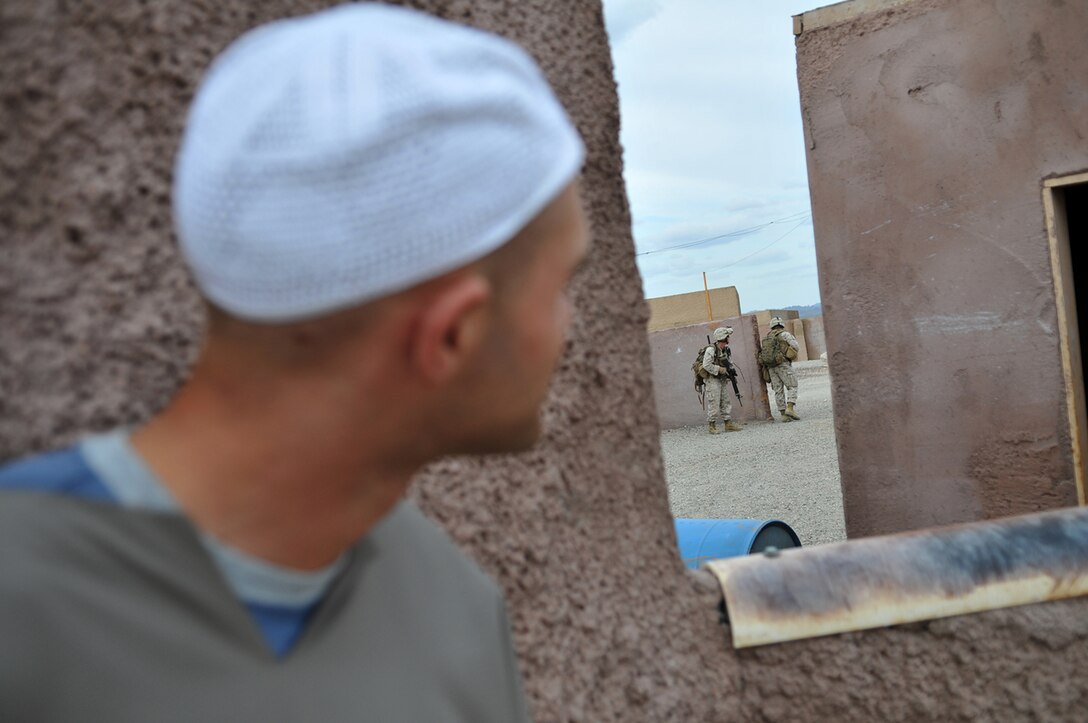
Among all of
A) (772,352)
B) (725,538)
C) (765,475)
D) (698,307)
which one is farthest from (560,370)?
(698,307)

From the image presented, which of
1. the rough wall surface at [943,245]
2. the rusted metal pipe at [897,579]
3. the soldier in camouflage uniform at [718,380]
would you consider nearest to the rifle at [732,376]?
the soldier in camouflage uniform at [718,380]

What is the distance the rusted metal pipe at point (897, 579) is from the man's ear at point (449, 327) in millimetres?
1276

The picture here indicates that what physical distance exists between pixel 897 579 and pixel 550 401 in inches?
32.9

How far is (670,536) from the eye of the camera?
6.10 ft

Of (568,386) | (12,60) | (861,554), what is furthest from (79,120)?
(861,554)

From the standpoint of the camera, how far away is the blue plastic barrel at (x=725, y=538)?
3.95 meters

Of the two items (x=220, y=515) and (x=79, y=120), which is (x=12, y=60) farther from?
(x=220, y=515)

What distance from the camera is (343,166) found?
26.0 inches

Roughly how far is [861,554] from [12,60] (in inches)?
67.2

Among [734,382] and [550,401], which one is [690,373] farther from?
[550,401]

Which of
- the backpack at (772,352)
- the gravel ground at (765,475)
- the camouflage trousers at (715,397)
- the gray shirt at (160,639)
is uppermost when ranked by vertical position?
the gray shirt at (160,639)

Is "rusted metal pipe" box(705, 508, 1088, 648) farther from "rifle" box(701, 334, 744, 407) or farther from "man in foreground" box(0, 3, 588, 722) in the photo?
"rifle" box(701, 334, 744, 407)

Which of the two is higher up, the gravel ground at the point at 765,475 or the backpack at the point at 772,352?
the backpack at the point at 772,352

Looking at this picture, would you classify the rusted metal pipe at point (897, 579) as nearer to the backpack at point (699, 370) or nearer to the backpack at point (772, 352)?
the backpack at point (699, 370)
